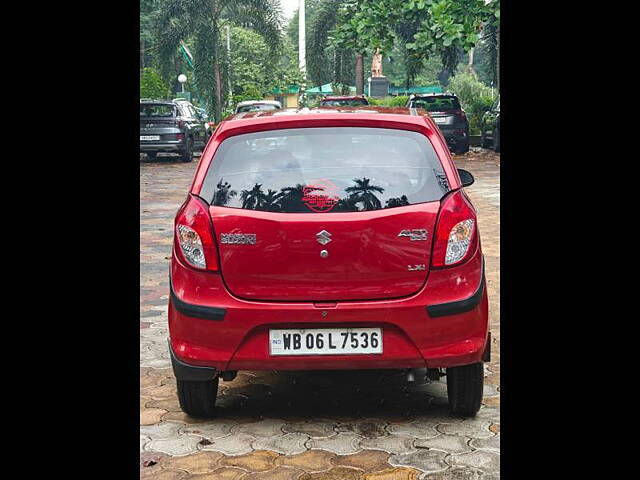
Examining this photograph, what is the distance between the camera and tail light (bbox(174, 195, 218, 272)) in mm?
4680

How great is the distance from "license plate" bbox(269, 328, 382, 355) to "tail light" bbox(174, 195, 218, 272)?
485mm

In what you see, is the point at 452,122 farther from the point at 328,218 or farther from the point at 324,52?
the point at 328,218

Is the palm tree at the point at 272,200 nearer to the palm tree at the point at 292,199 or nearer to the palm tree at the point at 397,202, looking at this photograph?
the palm tree at the point at 292,199

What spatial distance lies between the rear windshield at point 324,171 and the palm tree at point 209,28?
102 ft

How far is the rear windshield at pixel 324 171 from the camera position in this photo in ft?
15.4

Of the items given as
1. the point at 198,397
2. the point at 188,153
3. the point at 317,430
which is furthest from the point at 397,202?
the point at 188,153

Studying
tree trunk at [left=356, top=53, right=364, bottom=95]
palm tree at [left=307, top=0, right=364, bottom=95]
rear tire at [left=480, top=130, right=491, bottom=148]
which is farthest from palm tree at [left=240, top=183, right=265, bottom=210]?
tree trunk at [left=356, top=53, right=364, bottom=95]

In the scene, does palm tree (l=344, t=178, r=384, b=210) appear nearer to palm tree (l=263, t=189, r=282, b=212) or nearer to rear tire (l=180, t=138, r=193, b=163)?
palm tree (l=263, t=189, r=282, b=212)

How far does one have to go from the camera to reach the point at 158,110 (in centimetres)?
2706
